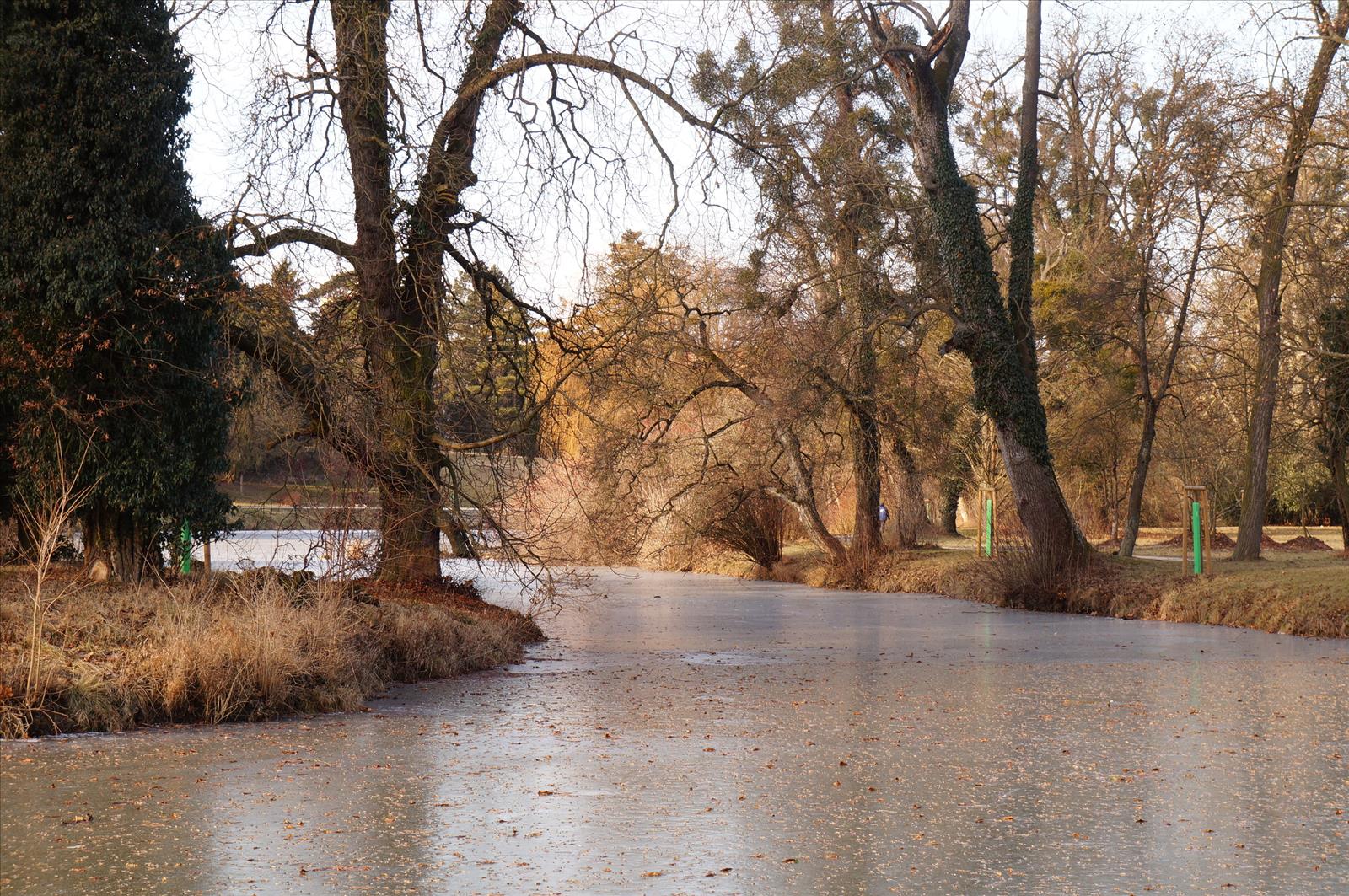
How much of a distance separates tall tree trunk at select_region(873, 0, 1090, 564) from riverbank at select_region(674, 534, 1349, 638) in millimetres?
672

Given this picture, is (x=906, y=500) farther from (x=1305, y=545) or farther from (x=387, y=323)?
(x=387, y=323)

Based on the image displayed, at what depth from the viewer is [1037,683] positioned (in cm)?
1154

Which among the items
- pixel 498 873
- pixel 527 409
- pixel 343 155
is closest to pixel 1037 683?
pixel 527 409

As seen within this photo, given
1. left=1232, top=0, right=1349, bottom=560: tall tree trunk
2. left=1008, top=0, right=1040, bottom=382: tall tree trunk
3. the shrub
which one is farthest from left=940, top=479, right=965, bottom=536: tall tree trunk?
left=1008, top=0, right=1040, bottom=382: tall tree trunk

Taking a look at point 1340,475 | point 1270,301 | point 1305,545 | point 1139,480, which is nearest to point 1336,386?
point 1270,301

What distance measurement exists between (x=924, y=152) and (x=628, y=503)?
316 inches

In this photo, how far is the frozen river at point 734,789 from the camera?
553 cm

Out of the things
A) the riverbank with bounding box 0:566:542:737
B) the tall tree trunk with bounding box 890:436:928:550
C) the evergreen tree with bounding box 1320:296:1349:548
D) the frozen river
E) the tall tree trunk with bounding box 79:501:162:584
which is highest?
the evergreen tree with bounding box 1320:296:1349:548

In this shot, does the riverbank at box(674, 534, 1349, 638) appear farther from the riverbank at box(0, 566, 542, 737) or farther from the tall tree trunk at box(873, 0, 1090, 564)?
the riverbank at box(0, 566, 542, 737)

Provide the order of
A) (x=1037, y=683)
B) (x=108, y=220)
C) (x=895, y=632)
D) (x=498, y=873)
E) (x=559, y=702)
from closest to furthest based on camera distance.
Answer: (x=498, y=873) < (x=559, y=702) < (x=1037, y=683) < (x=108, y=220) < (x=895, y=632)

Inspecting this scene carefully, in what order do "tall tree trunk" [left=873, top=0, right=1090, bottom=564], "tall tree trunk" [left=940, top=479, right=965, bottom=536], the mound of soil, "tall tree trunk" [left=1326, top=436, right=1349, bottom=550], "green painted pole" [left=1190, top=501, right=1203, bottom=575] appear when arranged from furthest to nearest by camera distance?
1. "tall tree trunk" [left=940, top=479, right=965, bottom=536]
2. the mound of soil
3. "tall tree trunk" [left=1326, top=436, right=1349, bottom=550]
4. "tall tree trunk" [left=873, top=0, right=1090, bottom=564]
5. "green painted pole" [left=1190, top=501, right=1203, bottom=575]

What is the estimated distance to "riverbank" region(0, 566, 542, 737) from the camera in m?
8.84

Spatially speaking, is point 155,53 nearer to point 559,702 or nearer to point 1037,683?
point 559,702

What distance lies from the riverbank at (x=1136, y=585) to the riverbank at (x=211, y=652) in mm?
8914
